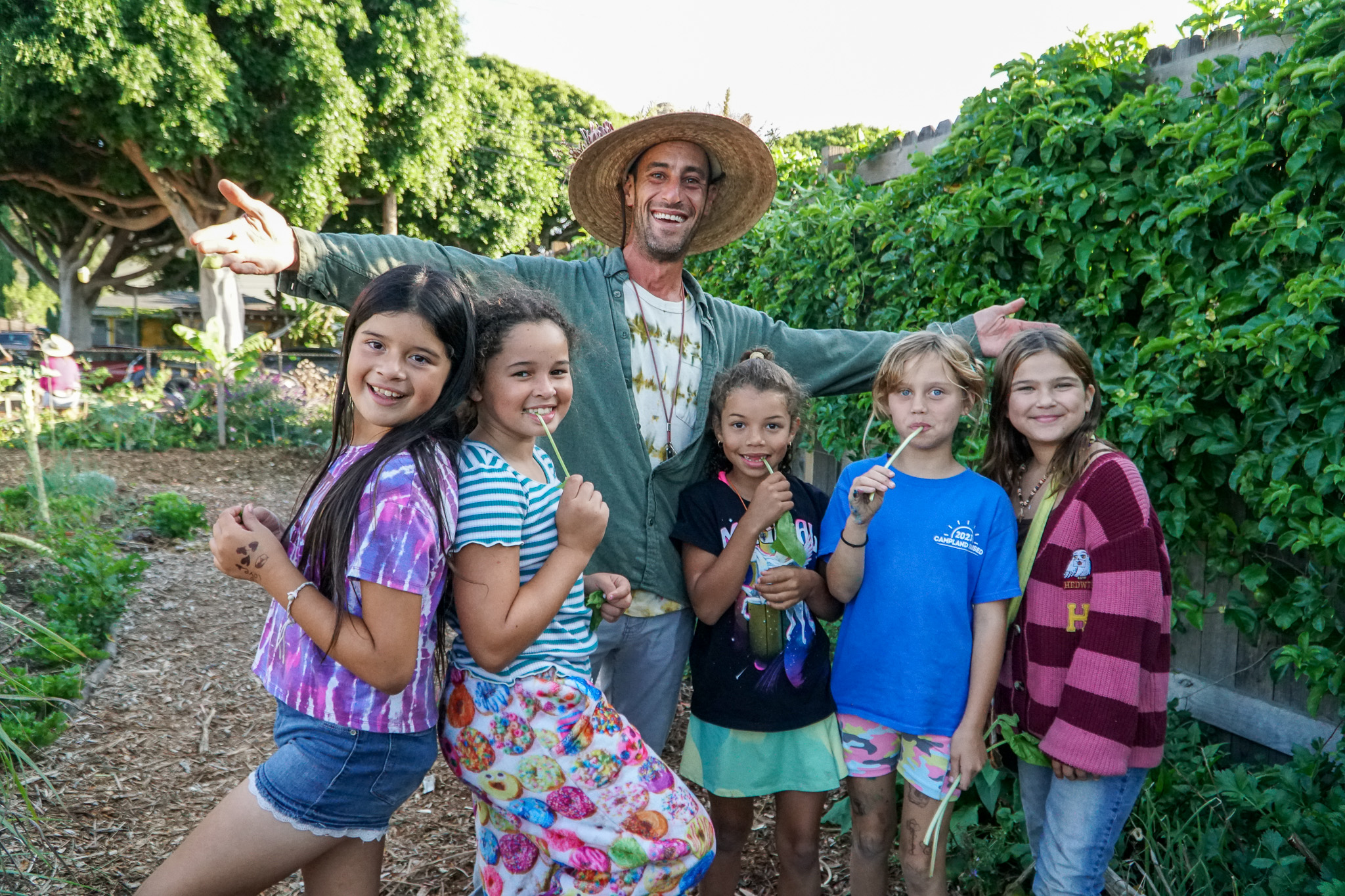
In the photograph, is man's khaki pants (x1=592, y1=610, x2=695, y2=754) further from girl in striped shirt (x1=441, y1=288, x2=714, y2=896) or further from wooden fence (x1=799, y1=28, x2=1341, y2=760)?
wooden fence (x1=799, y1=28, x2=1341, y2=760)

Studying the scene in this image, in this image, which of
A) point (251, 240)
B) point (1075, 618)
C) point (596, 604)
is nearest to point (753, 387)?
point (596, 604)

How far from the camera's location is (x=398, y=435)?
1.65 m

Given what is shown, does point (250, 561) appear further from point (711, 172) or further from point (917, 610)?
point (711, 172)

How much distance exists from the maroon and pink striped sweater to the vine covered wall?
22.2 inches

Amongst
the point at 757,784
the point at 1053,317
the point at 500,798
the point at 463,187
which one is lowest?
the point at 757,784

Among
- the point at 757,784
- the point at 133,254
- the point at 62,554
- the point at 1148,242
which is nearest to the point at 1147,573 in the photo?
the point at 757,784

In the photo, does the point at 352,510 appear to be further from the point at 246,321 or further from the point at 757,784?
the point at 246,321

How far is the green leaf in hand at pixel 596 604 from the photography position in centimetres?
191

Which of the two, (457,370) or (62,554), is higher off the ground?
(457,370)

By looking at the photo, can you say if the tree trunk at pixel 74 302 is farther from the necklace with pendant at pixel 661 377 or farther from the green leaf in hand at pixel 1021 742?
the green leaf in hand at pixel 1021 742

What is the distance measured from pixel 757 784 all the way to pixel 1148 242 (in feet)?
6.02

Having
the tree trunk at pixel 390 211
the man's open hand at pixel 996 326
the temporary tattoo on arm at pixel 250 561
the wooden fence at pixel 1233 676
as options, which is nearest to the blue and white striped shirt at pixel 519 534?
the temporary tattoo on arm at pixel 250 561

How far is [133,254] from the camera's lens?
2097cm

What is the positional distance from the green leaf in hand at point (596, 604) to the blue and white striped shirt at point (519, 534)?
13cm
